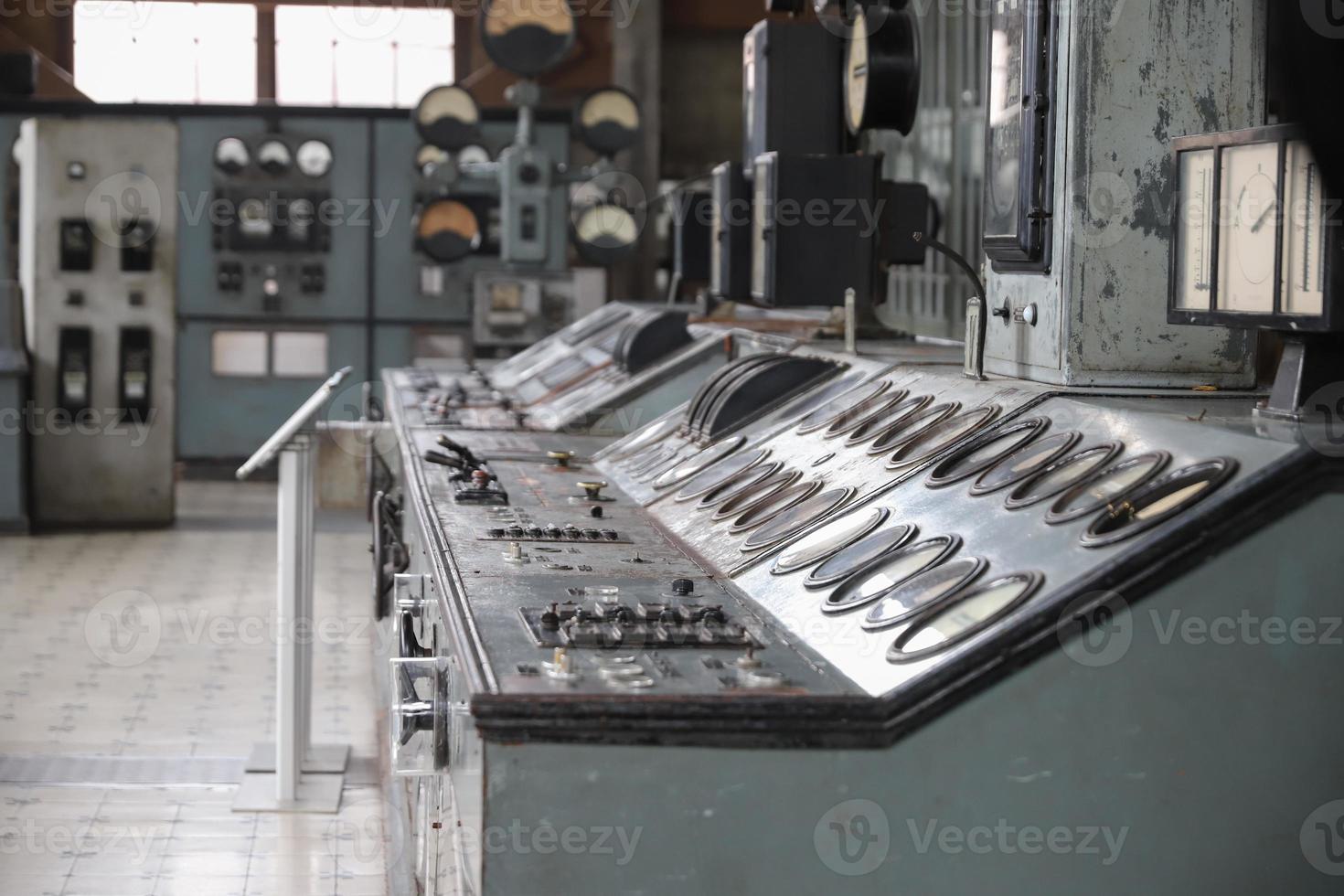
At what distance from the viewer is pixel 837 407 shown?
3.97 meters

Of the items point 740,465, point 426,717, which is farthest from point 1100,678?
point 740,465

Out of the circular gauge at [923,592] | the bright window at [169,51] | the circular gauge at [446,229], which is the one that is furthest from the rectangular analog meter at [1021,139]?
the bright window at [169,51]

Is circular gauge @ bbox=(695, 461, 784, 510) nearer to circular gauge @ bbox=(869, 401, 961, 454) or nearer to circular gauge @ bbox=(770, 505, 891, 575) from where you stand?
circular gauge @ bbox=(869, 401, 961, 454)

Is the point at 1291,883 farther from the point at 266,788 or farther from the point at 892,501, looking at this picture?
the point at 266,788

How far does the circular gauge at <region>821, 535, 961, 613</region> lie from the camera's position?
2.56 metres

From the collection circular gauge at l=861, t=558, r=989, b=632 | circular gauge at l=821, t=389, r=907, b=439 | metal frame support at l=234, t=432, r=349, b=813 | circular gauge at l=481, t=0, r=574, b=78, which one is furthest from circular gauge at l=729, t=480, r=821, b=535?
circular gauge at l=481, t=0, r=574, b=78

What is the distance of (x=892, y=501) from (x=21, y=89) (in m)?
10.1

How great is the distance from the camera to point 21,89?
11.3m

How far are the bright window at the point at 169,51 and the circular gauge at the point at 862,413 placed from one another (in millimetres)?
13319

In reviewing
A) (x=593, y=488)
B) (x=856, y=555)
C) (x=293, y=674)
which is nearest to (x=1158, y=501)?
(x=856, y=555)

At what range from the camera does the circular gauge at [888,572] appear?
2561 mm

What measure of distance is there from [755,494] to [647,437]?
1.49 m

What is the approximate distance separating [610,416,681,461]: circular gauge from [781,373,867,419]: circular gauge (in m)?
0.65

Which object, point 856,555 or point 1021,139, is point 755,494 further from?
point 1021,139
